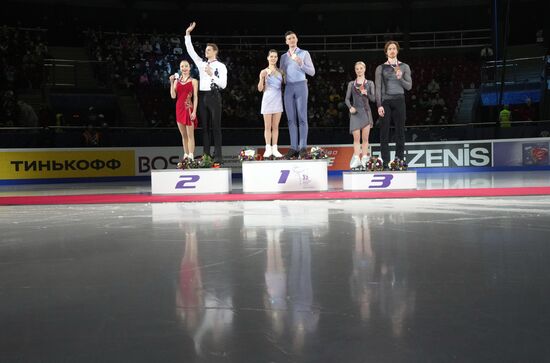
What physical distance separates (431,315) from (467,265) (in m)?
1.26

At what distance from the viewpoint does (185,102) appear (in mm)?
10484

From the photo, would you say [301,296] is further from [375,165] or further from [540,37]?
[540,37]

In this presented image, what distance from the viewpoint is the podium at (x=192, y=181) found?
10781 mm

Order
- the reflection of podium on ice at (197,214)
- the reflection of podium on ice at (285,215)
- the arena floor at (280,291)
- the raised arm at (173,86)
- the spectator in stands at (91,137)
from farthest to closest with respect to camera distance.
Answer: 1. the spectator in stands at (91,137)
2. the raised arm at (173,86)
3. the reflection of podium on ice at (197,214)
4. the reflection of podium on ice at (285,215)
5. the arena floor at (280,291)

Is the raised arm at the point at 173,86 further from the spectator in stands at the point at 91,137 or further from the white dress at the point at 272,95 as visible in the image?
the spectator in stands at the point at 91,137

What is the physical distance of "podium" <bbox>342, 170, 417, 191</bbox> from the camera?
421 inches

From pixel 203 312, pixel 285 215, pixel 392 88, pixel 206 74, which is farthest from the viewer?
pixel 206 74

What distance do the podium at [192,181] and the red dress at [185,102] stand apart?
39.1 inches

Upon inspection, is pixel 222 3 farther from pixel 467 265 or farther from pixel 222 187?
pixel 467 265

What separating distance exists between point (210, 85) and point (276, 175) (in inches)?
82.6

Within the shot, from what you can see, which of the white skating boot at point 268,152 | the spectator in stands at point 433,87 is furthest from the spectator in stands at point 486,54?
the white skating boot at point 268,152

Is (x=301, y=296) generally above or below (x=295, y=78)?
below

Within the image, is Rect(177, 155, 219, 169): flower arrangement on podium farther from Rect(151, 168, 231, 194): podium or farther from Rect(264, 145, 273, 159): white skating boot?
Rect(264, 145, 273, 159): white skating boot

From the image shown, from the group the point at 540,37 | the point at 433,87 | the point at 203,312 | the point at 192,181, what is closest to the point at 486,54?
the point at 540,37
